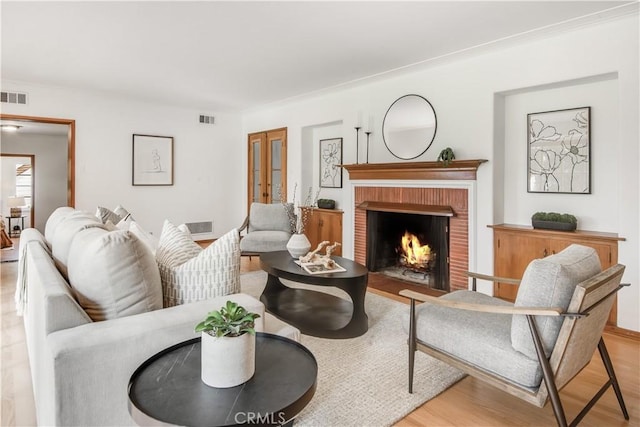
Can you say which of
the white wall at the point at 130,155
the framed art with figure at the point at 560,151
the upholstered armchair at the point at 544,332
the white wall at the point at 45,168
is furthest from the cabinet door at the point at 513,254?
the white wall at the point at 45,168

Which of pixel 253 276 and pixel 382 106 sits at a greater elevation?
pixel 382 106

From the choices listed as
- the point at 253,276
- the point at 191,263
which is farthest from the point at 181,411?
the point at 253,276

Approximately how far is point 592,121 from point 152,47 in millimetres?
4192

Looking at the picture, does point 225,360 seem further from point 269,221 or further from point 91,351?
point 269,221

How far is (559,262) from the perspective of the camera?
171 cm

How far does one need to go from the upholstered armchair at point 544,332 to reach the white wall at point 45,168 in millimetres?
10414

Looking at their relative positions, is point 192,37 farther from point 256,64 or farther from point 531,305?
point 531,305

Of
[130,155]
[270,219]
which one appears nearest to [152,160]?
[130,155]

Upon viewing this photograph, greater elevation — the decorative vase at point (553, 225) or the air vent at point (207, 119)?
the air vent at point (207, 119)

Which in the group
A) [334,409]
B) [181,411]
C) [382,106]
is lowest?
[334,409]

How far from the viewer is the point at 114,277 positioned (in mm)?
1468

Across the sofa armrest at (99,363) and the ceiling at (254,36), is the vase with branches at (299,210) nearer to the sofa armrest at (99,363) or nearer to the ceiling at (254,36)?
the ceiling at (254,36)

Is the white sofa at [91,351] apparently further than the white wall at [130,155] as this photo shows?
No

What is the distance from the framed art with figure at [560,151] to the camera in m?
3.44
